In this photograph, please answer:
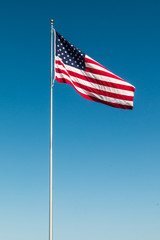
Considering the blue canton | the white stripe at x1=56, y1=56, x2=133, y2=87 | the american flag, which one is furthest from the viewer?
the blue canton

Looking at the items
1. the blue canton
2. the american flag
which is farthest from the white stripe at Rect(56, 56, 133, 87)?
the blue canton

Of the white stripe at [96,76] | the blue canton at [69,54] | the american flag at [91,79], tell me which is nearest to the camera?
the american flag at [91,79]

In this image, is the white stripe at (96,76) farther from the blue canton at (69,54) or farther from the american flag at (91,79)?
the blue canton at (69,54)

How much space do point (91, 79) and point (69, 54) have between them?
2.07m

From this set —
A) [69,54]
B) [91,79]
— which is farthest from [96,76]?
[69,54]

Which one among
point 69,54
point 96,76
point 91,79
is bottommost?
point 91,79

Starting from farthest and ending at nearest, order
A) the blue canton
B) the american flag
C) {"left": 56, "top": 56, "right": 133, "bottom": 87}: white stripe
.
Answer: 1. the blue canton
2. {"left": 56, "top": 56, "right": 133, "bottom": 87}: white stripe
3. the american flag

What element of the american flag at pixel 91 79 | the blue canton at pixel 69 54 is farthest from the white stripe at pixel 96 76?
the blue canton at pixel 69 54

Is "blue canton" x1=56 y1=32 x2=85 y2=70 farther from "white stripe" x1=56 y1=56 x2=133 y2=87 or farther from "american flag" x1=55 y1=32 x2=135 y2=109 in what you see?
"white stripe" x1=56 y1=56 x2=133 y2=87

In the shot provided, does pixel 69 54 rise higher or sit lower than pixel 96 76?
higher

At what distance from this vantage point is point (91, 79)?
79.0ft

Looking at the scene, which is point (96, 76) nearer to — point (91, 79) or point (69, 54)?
point (91, 79)

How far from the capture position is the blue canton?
2411 centimetres

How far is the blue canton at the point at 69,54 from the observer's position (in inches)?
949
